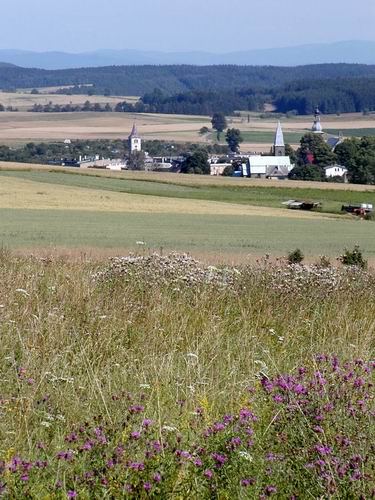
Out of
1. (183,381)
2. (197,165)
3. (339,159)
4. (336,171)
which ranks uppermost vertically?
(183,381)

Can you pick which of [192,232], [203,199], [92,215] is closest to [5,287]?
[192,232]

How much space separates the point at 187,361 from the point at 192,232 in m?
29.2

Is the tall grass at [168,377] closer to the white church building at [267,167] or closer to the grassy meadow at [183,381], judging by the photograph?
the grassy meadow at [183,381]

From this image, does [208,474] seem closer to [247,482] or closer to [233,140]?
Result: [247,482]

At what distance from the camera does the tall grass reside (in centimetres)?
396

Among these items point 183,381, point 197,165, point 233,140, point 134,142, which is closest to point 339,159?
point 197,165

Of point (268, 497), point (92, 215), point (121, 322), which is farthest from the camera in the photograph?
point (92, 215)

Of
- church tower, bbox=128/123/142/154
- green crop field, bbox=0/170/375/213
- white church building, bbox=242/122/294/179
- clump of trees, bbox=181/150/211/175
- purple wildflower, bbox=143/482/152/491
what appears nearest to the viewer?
purple wildflower, bbox=143/482/152/491

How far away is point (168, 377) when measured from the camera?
5.79 metres

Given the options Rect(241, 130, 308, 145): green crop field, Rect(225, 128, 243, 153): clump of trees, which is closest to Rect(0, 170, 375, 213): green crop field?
Rect(225, 128, 243, 153): clump of trees

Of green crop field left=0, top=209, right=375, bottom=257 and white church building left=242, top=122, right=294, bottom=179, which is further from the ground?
green crop field left=0, top=209, right=375, bottom=257

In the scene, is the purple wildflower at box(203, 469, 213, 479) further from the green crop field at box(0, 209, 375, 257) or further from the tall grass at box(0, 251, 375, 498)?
the green crop field at box(0, 209, 375, 257)

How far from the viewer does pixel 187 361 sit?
614 centimetres

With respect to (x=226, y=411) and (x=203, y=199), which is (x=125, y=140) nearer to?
(x=203, y=199)
